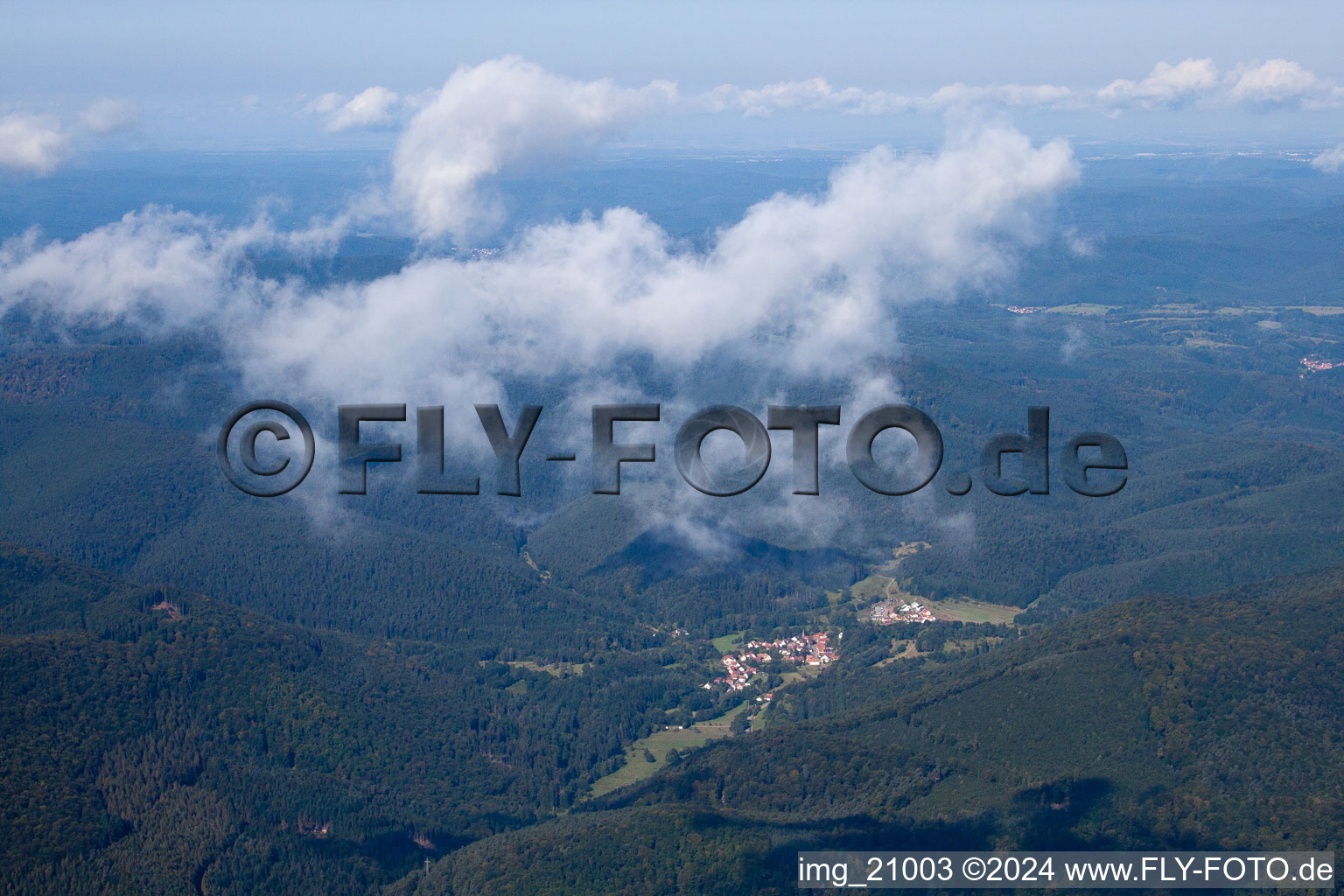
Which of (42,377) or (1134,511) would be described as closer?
(1134,511)

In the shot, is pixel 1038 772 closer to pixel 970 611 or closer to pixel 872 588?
pixel 970 611

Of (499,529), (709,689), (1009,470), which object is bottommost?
(709,689)

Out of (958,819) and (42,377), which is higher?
(42,377)

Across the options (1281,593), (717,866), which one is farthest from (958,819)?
(1281,593)

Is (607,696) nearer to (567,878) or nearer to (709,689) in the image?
(709,689)

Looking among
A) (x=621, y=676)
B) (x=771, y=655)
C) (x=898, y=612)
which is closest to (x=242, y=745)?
(x=621, y=676)

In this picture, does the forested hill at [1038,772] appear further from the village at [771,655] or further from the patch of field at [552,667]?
the patch of field at [552,667]
